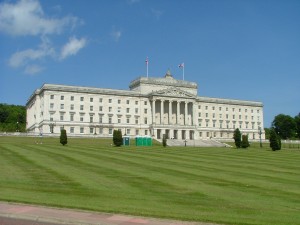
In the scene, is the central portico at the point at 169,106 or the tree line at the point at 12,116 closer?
the central portico at the point at 169,106

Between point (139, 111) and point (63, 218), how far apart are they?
121 meters

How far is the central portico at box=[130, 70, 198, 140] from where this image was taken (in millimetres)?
132250

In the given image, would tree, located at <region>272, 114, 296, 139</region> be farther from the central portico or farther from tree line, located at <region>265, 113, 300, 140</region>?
the central portico

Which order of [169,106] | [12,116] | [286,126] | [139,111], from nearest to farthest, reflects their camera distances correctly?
[139,111], [169,106], [286,126], [12,116]

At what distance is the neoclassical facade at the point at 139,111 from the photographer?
402ft

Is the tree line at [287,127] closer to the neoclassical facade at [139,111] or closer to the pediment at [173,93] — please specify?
the neoclassical facade at [139,111]

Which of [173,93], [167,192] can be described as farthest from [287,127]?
[167,192]

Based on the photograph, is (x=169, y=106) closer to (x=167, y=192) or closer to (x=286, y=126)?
(x=286, y=126)

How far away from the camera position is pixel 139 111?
135 m

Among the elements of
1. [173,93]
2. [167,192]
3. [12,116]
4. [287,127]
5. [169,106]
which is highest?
[173,93]

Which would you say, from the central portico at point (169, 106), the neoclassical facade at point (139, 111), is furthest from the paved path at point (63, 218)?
the central portico at point (169, 106)

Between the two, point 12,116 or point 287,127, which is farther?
point 12,116

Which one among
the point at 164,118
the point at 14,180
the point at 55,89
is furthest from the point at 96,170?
the point at 164,118

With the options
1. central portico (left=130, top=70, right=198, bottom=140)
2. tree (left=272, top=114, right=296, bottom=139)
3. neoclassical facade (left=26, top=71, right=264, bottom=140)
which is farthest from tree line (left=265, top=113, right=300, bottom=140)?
central portico (left=130, top=70, right=198, bottom=140)
